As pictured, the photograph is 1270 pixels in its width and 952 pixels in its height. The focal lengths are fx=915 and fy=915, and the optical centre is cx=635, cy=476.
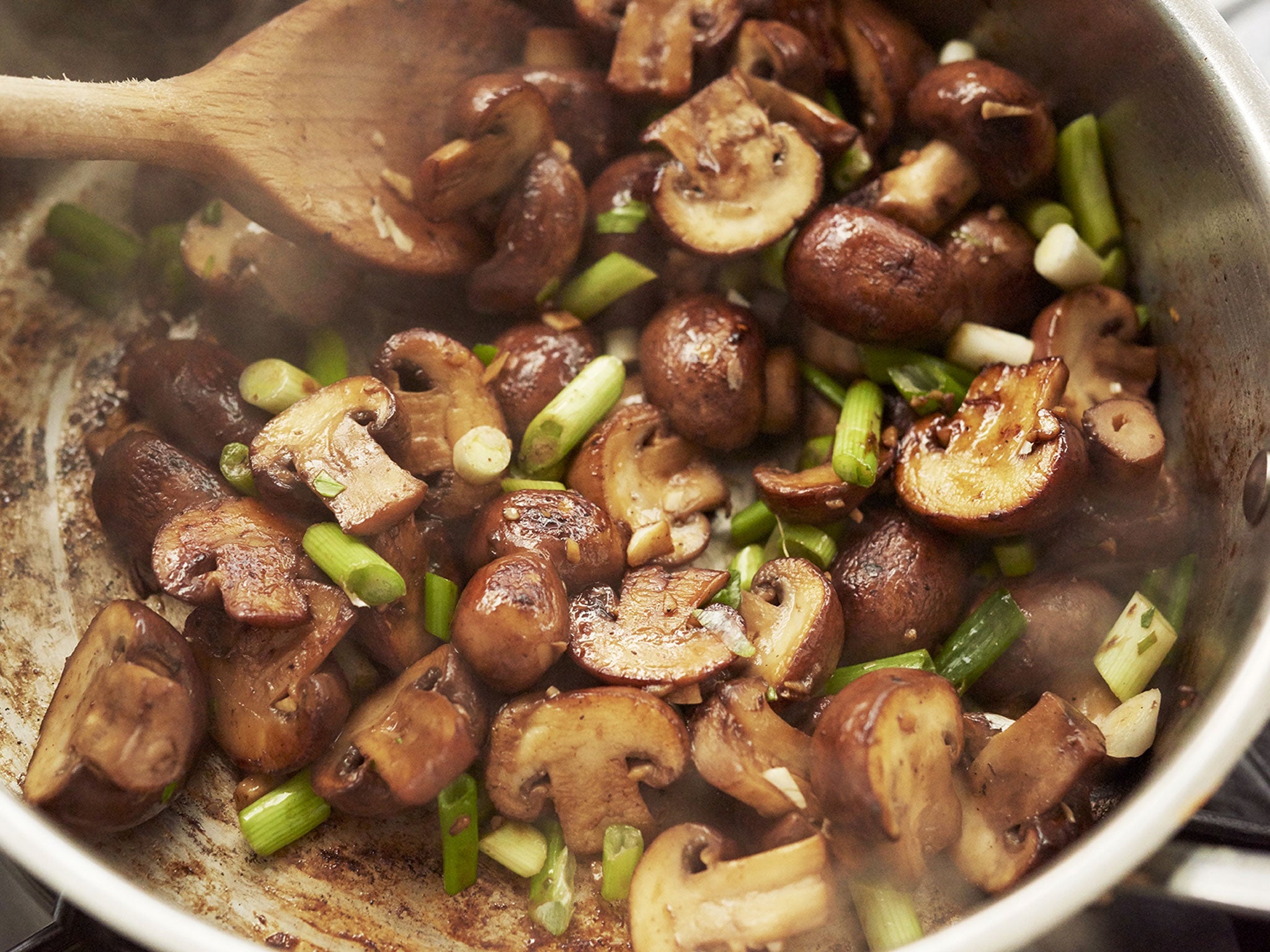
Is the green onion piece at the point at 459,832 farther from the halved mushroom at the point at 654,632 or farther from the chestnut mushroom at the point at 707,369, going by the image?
the chestnut mushroom at the point at 707,369

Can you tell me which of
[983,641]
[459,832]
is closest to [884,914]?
[983,641]

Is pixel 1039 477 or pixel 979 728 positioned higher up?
pixel 1039 477

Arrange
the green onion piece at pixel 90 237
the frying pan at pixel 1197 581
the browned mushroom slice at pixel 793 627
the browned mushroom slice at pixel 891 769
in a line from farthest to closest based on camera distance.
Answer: the green onion piece at pixel 90 237 → the browned mushroom slice at pixel 793 627 → the browned mushroom slice at pixel 891 769 → the frying pan at pixel 1197 581

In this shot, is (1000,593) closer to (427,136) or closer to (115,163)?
(427,136)

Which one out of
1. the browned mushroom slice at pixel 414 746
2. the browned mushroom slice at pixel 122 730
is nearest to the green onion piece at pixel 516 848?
the browned mushroom slice at pixel 414 746

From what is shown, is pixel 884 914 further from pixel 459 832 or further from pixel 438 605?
pixel 438 605

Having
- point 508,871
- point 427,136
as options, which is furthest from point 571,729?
point 427,136

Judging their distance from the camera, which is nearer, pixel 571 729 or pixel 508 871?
pixel 571 729
